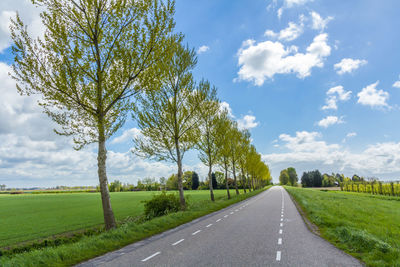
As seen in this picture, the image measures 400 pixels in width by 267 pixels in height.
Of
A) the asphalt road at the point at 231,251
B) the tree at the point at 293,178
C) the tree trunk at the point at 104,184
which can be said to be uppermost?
the tree trunk at the point at 104,184

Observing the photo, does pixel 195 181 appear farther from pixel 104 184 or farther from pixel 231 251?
pixel 231 251

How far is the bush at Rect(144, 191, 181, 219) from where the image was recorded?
1900cm

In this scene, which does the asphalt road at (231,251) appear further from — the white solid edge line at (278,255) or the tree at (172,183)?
the tree at (172,183)

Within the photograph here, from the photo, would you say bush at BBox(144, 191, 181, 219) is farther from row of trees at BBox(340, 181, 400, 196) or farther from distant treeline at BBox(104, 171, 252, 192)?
distant treeline at BBox(104, 171, 252, 192)

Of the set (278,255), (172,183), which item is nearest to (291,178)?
(172,183)

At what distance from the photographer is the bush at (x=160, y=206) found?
19.0 meters

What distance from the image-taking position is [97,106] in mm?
12133

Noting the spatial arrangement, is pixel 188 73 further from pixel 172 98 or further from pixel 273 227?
pixel 273 227

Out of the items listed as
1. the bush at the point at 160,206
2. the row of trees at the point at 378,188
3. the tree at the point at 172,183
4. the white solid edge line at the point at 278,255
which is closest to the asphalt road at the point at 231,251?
the white solid edge line at the point at 278,255

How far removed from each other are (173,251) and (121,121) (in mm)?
8088

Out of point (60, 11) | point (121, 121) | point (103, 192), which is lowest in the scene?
point (103, 192)

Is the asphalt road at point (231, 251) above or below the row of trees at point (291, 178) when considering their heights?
above

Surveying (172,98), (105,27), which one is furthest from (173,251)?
(172,98)

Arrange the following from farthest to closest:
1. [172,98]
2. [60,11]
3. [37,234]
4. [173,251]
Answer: [172,98]
[37,234]
[60,11]
[173,251]
